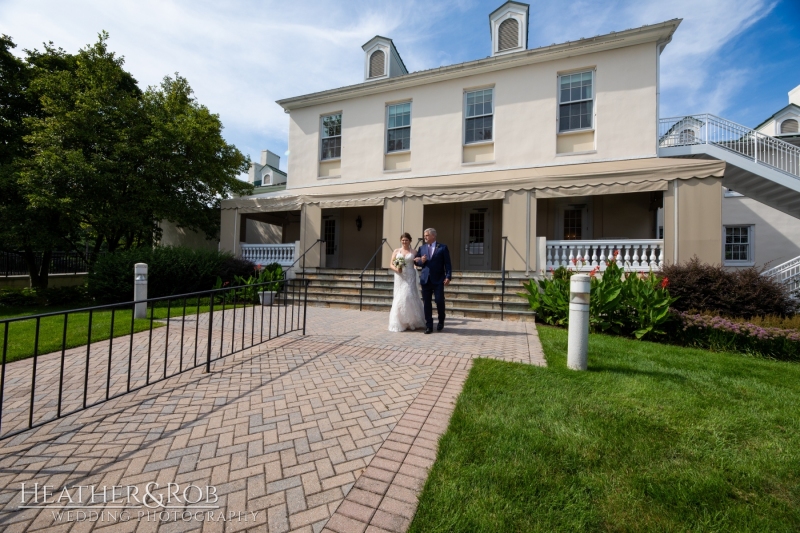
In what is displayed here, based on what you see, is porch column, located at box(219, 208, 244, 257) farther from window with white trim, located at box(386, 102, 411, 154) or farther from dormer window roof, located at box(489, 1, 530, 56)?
dormer window roof, located at box(489, 1, 530, 56)

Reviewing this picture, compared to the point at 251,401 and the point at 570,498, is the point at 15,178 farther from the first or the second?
the point at 570,498

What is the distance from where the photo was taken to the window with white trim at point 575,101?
35.8 feet

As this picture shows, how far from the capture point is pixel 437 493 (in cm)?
193

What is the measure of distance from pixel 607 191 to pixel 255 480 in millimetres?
10313

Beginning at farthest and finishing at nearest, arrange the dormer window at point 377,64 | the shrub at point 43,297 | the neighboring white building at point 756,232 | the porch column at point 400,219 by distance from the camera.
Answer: the dormer window at point 377,64 < the neighboring white building at point 756,232 < the shrub at point 43,297 < the porch column at point 400,219

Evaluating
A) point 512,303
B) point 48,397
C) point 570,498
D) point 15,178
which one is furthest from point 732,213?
point 15,178

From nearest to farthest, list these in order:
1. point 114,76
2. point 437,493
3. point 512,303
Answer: point 437,493 < point 512,303 < point 114,76

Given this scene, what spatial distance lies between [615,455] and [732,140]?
12.4m

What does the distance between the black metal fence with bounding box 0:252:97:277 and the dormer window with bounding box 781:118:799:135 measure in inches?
1351

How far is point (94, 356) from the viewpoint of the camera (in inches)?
189

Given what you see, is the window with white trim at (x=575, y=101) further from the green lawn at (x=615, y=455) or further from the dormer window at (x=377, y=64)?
the green lawn at (x=615, y=455)

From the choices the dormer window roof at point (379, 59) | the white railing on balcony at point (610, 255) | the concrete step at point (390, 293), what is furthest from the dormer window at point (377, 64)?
the white railing on balcony at point (610, 255)

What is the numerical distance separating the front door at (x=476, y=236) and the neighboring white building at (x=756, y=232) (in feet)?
32.0

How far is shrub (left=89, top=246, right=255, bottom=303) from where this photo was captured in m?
10.2
